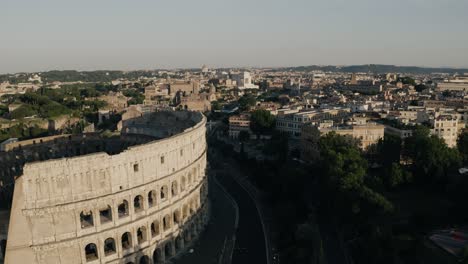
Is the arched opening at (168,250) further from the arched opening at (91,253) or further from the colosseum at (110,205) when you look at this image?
the arched opening at (91,253)

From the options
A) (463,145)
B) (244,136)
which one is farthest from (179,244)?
(244,136)

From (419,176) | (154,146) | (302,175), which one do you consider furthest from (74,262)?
(419,176)

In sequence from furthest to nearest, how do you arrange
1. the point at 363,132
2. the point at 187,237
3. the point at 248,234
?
the point at 363,132, the point at 248,234, the point at 187,237

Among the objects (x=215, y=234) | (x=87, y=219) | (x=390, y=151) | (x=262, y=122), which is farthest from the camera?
(x=262, y=122)

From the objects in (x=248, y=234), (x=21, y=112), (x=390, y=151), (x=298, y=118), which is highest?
(x=298, y=118)

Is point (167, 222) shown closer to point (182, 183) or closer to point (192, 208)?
point (182, 183)

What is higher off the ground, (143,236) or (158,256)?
(143,236)

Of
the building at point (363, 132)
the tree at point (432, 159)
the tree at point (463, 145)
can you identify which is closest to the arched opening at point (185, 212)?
the building at point (363, 132)

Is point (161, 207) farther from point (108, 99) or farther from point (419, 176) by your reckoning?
point (108, 99)
